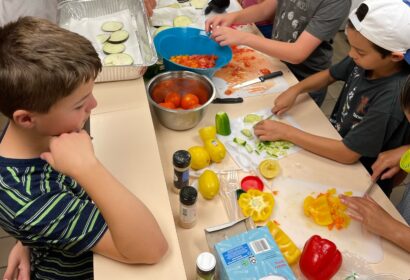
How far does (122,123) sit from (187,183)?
0.27 metres

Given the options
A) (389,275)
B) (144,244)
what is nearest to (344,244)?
(389,275)

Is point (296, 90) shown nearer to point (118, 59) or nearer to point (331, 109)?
point (118, 59)

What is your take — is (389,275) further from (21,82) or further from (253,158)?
(21,82)

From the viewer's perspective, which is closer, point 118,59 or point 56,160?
point 56,160

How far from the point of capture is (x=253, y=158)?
1.19m

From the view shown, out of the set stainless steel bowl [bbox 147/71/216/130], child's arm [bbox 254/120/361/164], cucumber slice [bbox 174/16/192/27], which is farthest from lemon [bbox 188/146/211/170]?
cucumber slice [bbox 174/16/192/27]

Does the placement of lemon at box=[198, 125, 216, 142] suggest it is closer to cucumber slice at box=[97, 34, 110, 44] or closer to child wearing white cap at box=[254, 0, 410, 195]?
child wearing white cap at box=[254, 0, 410, 195]

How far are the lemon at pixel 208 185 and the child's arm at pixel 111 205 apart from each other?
30 centimetres

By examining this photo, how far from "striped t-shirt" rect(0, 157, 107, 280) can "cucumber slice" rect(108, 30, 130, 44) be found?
0.71 meters

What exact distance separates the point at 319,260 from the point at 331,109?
1.90 m

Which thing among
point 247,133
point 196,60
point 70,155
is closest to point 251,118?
point 247,133

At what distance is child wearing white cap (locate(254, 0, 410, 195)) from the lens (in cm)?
107

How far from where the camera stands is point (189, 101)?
1.24 metres

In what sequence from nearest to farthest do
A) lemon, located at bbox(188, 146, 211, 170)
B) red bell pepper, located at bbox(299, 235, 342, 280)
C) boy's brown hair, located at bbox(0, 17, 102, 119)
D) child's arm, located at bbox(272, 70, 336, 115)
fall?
boy's brown hair, located at bbox(0, 17, 102, 119), red bell pepper, located at bbox(299, 235, 342, 280), lemon, located at bbox(188, 146, 211, 170), child's arm, located at bbox(272, 70, 336, 115)
